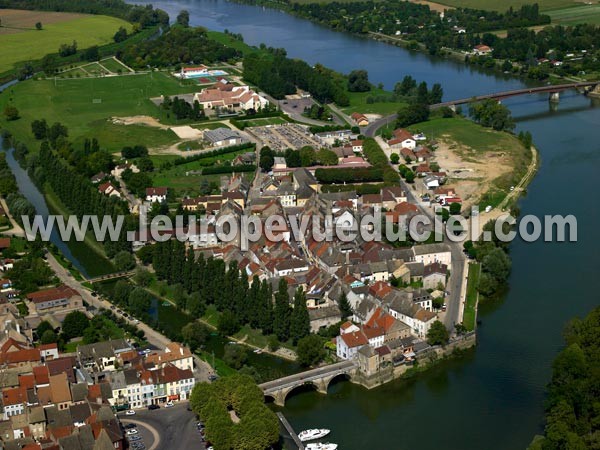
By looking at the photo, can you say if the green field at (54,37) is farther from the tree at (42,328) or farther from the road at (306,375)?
the road at (306,375)

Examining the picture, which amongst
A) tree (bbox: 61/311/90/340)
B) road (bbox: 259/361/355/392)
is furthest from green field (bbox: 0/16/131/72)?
road (bbox: 259/361/355/392)

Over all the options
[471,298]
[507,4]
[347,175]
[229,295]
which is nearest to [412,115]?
[347,175]

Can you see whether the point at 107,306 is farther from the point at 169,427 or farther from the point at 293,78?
the point at 293,78

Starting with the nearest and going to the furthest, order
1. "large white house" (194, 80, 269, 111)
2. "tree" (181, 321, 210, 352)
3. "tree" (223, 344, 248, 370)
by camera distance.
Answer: "tree" (223, 344, 248, 370) → "tree" (181, 321, 210, 352) → "large white house" (194, 80, 269, 111)

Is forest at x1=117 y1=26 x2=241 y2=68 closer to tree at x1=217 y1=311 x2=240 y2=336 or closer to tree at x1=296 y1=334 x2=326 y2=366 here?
tree at x1=217 y1=311 x2=240 y2=336

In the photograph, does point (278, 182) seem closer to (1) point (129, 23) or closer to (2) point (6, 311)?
(2) point (6, 311)

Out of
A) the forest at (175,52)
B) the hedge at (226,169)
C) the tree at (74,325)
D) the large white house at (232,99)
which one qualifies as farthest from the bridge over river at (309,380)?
the forest at (175,52)
